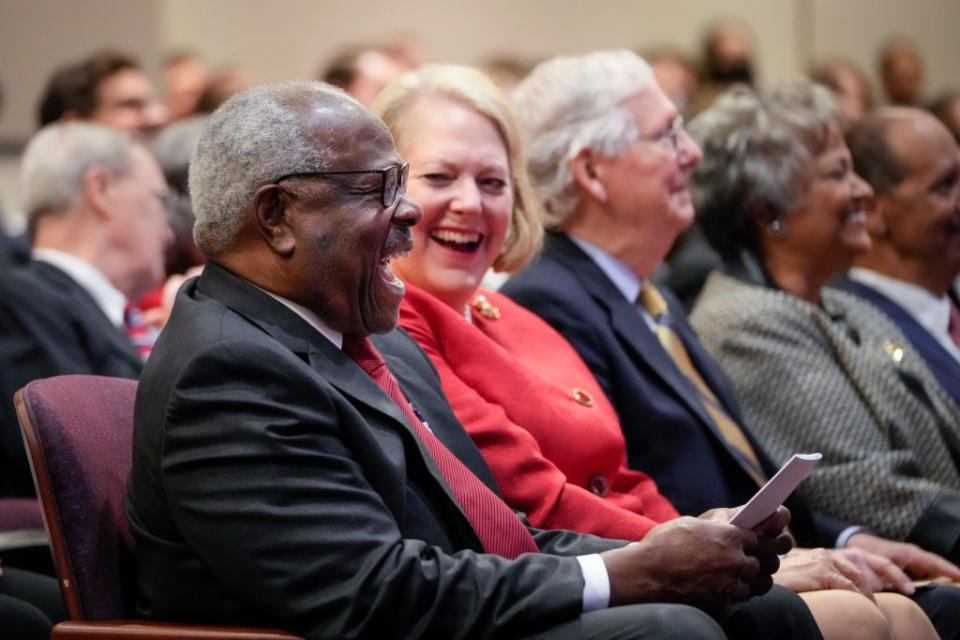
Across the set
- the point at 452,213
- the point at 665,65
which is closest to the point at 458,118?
the point at 452,213

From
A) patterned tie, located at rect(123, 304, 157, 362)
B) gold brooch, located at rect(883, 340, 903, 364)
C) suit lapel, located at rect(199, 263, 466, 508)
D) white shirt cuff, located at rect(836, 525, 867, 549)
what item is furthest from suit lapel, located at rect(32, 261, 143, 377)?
gold brooch, located at rect(883, 340, 903, 364)

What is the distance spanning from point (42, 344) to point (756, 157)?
1870 millimetres

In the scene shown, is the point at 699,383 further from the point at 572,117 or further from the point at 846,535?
the point at 572,117

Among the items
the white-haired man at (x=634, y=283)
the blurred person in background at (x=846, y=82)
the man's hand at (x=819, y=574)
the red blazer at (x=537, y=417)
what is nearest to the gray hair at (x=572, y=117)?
the white-haired man at (x=634, y=283)

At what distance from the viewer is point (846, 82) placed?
8.46m

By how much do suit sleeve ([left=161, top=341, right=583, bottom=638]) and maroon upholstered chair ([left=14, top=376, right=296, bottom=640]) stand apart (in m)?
→ 0.24

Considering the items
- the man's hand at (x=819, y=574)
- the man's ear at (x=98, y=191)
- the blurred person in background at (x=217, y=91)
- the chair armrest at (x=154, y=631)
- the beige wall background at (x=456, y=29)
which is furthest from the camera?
the beige wall background at (x=456, y=29)

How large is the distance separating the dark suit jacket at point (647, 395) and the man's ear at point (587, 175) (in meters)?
0.18

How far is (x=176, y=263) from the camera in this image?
15.1 ft

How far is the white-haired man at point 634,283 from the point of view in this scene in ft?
10.1

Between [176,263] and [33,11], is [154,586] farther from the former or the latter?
[33,11]

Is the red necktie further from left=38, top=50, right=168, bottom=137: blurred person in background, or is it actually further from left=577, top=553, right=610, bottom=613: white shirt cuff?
left=38, top=50, right=168, bottom=137: blurred person in background

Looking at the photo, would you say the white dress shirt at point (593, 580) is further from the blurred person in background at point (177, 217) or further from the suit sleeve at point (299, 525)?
the blurred person in background at point (177, 217)

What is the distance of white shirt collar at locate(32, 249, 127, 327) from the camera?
4.03 metres
